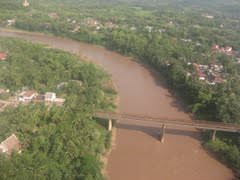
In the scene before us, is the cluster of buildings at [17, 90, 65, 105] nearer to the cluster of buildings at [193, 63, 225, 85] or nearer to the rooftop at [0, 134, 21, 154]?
the rooftop at [0, 134, 21, 154]

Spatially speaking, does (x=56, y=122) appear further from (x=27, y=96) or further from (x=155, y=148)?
(x=155, y=148)

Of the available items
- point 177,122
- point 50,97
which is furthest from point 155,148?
point 50,97

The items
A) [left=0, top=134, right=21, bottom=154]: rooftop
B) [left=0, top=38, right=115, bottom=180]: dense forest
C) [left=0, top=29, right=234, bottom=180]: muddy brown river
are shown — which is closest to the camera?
[left=0, top=38, right=115, bottom=180]: dense forest

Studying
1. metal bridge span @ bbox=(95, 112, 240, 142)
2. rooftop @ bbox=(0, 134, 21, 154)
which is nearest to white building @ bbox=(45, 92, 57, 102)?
metal bridge span @ bbox=(95, 112, 240, 142)

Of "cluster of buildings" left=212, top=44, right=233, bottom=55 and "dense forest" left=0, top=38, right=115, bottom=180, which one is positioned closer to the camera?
Answer: "dense forest" left=0, top=38, right=115, bottom=180

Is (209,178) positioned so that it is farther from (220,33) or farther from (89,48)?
(220,33)

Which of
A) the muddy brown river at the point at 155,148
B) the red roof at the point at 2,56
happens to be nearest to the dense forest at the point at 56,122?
the red roof at the point at 2,56

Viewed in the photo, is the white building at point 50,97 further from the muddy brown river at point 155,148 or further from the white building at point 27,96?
the muddy brown river at point 155,148

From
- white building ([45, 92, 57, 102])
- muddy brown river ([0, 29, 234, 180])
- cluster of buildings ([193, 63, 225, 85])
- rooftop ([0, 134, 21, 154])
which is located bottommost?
muddy brown river ([0, 29, 234, 180])
